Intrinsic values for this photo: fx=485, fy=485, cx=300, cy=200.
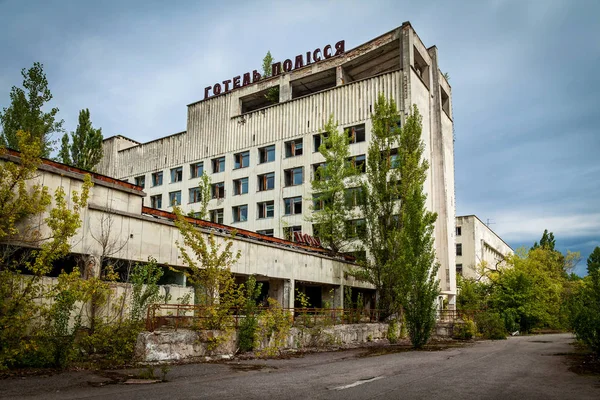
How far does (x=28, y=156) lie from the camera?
1342cm

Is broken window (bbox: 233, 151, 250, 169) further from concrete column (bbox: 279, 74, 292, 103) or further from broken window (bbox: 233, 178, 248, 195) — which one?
concrete column (bbox: 279, 74, 292, 103)

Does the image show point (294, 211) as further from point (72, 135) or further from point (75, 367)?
point (75, 367)

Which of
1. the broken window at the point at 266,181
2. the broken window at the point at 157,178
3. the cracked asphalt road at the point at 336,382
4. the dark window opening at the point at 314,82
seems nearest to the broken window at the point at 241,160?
the broken window at the point at 266,181

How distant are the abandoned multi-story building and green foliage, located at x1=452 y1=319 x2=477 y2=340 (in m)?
12.4

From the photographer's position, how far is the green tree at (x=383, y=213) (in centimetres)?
3016

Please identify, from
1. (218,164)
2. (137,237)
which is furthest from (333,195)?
(137,237)

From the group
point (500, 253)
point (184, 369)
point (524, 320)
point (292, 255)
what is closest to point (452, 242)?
point (524, 320)

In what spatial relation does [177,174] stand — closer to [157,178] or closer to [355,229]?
[157,178]

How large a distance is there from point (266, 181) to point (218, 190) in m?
5.96

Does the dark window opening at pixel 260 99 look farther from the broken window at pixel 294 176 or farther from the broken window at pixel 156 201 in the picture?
the broken window at pixel 156 201

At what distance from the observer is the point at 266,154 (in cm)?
4759

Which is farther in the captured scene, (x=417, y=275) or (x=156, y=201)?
(x=156, y=201)

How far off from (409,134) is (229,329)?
19880 mm

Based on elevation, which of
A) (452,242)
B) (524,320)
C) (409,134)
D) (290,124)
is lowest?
(524,320)
